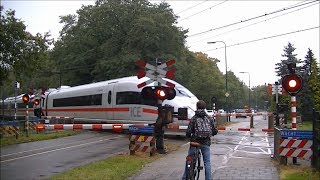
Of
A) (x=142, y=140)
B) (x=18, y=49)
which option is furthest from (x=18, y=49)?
(x=142, y=140)

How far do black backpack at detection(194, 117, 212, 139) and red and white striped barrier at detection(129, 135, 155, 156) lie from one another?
17.3 feet

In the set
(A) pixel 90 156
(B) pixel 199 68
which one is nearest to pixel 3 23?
(A) pixel 90 156

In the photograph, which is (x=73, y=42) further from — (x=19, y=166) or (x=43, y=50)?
(x=19, y=166)

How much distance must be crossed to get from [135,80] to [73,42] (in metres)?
30.9

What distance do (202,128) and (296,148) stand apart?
3505mm

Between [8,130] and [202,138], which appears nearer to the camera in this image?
[202,138]

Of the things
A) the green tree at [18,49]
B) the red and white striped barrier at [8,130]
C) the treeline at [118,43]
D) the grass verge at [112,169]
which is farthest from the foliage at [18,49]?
the treeline at [118,43]

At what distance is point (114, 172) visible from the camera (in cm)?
1034

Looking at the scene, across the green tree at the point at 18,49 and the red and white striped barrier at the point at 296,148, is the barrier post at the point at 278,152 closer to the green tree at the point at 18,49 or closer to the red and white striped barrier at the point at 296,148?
the red and white striped barrier at the point at 296,148

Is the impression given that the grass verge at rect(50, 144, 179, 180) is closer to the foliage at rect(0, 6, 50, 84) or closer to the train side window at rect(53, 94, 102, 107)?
the foliage at rect(0, 6, 50, 84)

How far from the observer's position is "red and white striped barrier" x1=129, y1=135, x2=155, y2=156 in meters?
13.3

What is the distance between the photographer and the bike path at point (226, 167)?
9.39 meters

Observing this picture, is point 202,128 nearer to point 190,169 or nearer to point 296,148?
point 190,169

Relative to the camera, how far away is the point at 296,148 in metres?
10.4
